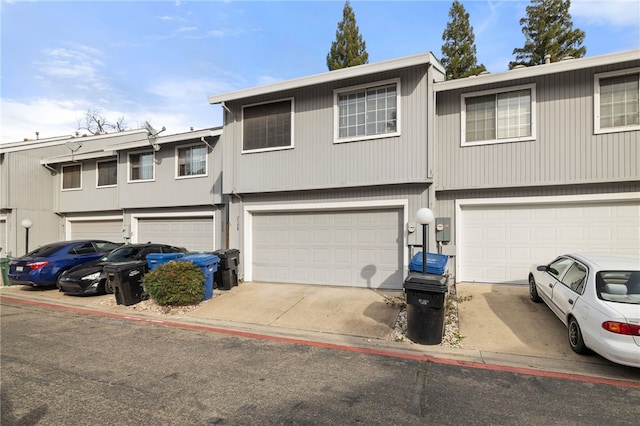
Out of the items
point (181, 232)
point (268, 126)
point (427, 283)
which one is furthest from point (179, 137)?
point (427, 283)

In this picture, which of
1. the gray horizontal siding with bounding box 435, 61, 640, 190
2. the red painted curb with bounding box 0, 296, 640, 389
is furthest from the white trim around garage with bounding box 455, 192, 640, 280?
the red painted curb with bounding box 0, 296, 640, 389

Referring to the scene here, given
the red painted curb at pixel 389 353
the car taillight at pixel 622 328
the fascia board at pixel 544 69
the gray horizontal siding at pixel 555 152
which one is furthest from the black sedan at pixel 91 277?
the car taillight at pixel 622 328

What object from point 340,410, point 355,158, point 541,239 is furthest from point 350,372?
point 541,239

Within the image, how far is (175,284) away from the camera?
7.72 metres

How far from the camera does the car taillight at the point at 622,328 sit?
4.09 meters

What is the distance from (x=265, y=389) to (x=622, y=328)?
4.34 metres

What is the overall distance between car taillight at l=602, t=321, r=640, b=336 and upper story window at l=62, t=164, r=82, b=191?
19.2 metres

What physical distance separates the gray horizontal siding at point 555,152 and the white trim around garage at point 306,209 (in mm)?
1370

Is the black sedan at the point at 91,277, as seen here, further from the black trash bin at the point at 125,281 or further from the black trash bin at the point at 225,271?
the black trash bin at the point at 225,271

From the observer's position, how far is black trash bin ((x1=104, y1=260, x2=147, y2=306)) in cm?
816

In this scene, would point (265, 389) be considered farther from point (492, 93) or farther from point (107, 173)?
point (107, 173)

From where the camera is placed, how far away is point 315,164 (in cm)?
953

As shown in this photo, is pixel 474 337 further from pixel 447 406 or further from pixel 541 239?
pixel 541 239

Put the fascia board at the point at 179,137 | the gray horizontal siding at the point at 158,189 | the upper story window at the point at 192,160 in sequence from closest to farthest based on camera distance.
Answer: the fascia board at the point at 179,137
the gray horizontal siding at the point at 158,189
the upper story window at the point at 192,160
